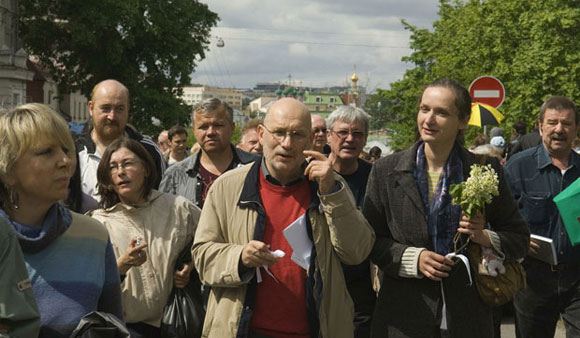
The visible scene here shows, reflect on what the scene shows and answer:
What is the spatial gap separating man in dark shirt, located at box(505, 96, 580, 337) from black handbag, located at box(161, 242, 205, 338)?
2.48m

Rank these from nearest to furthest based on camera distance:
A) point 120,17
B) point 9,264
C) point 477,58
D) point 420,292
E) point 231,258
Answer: point 9,264
point 231,258
point 420,292
point 120,17
point 477,58

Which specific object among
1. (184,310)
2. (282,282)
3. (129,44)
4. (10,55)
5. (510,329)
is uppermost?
(129,44)

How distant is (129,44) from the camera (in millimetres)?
47938

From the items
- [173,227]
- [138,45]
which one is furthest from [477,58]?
[173,227]

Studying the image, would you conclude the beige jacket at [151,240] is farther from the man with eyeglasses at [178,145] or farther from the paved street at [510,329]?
the man with eyeglasses at [178,145]

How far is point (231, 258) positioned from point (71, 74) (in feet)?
154

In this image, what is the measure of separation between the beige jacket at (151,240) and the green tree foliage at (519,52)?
35.0m

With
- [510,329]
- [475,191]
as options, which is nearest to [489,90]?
[510,329]

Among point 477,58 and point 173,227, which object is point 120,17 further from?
point 173,227

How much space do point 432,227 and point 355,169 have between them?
69.3 inches

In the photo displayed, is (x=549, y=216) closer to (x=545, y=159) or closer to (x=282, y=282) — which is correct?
(x=545, y=159)

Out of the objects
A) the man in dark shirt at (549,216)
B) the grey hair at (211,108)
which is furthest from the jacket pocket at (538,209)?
the grey hair at (211,108)

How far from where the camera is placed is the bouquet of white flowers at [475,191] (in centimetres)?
541

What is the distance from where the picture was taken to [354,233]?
17.3 ft
